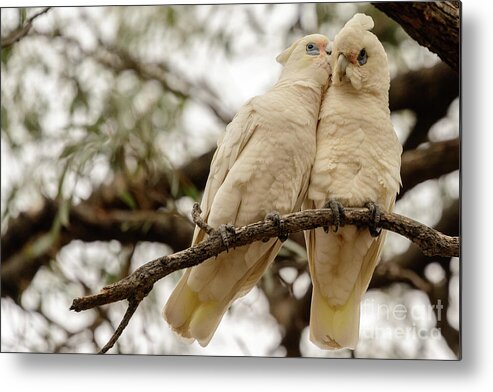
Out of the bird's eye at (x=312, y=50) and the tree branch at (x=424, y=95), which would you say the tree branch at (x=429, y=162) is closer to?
the tree branch at (x=424, y=95)

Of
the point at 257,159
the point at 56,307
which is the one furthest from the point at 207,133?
the point at 56,307

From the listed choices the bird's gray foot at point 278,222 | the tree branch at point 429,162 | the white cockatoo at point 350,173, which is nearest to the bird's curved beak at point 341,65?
the white cockatoo at point 350,173

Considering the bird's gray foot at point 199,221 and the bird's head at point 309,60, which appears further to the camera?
the bird's head at point 309,60

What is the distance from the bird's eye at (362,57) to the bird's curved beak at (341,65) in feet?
0.12

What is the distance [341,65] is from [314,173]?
28cm

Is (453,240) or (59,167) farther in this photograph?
(59,167)

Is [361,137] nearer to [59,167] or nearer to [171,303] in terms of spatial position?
[171,303]

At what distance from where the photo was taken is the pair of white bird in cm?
206

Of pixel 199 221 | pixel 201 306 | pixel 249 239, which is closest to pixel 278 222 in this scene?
pixel 249 239

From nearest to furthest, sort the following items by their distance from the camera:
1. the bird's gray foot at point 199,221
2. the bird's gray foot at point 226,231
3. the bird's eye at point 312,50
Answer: the bird's gray foot at point 199,221, the bird's gray foot at point 226,231, the bird's eye at point 312,50

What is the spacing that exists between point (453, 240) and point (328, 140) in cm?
42

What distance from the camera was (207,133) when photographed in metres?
2.25

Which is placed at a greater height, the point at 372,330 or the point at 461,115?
the point at 461,115

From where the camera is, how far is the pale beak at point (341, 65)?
6.77ft
